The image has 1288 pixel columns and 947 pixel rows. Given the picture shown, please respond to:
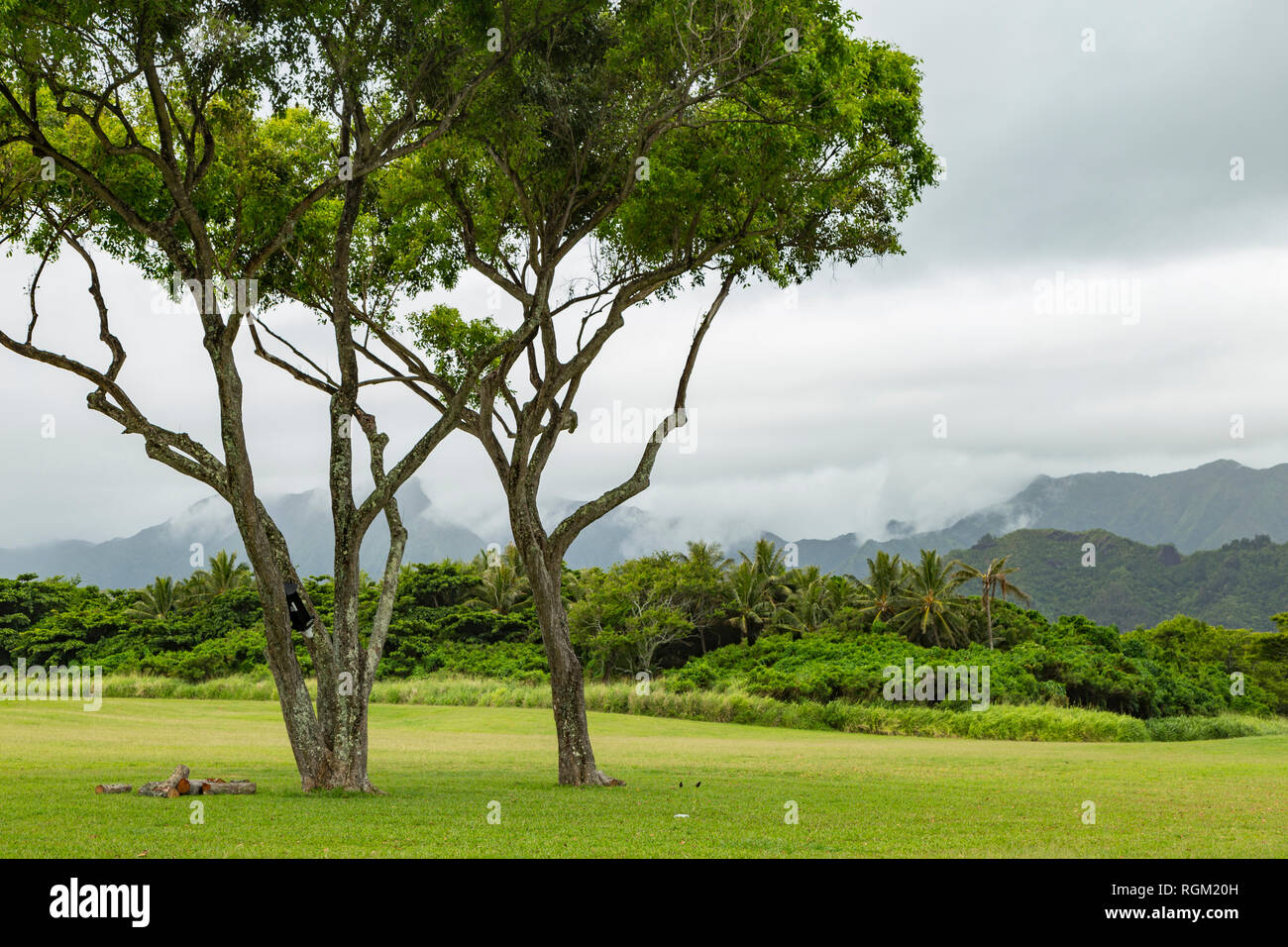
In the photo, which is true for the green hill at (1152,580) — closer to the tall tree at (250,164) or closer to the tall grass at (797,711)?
the tall grass at (797,711)

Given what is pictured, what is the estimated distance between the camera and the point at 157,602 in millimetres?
72188

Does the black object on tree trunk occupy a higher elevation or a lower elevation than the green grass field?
higher

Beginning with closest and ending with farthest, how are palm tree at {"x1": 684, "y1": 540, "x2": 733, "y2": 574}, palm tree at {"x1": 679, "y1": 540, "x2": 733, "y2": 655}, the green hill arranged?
1. palm tree at {"x1": 679, "y1": 540, "x2": 733, "y2": 655}
2. palm tree at {"x1": 684, "y1": 540, "x2": 733, "y2": 574}
3. the green hill

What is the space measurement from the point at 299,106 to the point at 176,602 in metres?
62.9

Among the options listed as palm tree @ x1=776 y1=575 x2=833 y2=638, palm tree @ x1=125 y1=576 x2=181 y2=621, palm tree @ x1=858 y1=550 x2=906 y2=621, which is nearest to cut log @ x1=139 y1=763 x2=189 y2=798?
palm tree @ x1=776 y1=575 x2=833 y2=638

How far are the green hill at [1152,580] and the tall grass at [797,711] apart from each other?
91.7m

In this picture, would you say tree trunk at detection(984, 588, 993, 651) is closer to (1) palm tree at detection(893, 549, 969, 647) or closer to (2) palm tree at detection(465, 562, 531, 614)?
(1) palm tree at detection(893, 549, 969, 647)

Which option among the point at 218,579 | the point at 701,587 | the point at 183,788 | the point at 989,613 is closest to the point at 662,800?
the point at 183,788

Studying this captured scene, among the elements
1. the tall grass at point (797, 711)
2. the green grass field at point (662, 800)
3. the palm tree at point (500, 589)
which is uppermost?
the palm tree at point (500, 589)

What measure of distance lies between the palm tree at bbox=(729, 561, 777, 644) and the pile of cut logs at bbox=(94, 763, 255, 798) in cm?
5169

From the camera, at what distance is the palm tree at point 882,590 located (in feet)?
216

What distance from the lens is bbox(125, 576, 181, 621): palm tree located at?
71125mm

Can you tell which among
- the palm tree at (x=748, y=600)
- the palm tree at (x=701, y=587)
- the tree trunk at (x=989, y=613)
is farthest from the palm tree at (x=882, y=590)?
the palm tree at (x=701, y=587)
